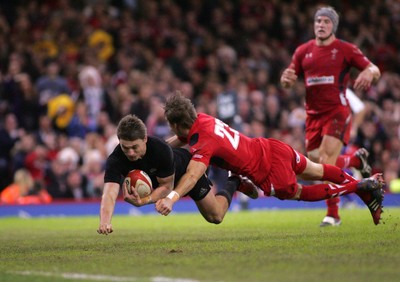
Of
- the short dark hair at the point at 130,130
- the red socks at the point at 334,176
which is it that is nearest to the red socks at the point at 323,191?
the red socks at the point at 334,176

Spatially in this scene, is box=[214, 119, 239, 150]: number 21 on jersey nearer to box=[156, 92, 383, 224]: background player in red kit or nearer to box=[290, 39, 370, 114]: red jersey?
box=[156, 92, 383, 224]: background player in red kit

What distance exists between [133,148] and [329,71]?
3.98 m

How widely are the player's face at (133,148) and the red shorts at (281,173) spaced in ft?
5.67

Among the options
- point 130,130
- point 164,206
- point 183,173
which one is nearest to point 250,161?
point 183,173

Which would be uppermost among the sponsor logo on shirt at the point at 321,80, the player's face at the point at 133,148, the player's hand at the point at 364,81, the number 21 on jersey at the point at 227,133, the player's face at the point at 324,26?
the player's face at the point at 324,26

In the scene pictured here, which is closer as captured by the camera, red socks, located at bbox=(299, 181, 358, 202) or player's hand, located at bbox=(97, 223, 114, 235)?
player's hand, located at bbox=(97, 223, 114, 235)

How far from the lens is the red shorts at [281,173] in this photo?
33.8 ft

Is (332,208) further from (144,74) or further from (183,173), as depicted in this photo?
(144,74)

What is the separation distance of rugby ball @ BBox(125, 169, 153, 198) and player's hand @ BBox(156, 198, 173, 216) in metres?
Result: 0.56

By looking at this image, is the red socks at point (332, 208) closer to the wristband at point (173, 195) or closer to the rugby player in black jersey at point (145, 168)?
the rugby player in black jersey at point (145, 168)

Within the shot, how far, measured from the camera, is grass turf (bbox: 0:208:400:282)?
695 centimetres

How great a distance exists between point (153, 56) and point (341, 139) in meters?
10.5

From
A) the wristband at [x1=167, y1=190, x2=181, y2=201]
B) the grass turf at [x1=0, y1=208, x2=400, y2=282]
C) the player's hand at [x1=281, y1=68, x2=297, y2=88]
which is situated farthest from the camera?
the player's hand at [x1=281, y1=68, x2=297, y2=88]

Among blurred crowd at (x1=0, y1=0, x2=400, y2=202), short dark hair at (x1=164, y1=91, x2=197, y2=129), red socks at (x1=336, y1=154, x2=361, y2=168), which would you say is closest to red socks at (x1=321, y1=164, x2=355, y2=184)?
red socks at (x1=336, y1=154, x2=361, y2=168)
